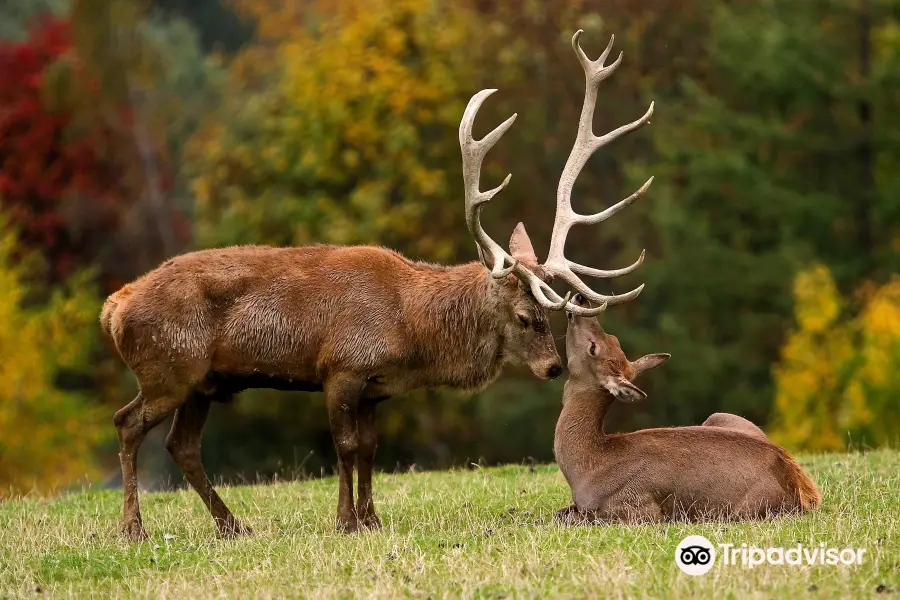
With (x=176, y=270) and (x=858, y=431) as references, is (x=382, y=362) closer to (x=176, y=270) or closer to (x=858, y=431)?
(x=176, y=270)

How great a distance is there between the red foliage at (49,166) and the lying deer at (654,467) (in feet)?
82.4

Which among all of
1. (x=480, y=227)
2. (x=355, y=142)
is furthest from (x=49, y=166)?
(x=480, y=227)

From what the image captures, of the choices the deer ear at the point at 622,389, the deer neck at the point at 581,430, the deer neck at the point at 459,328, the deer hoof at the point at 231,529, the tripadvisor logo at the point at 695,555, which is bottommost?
the deer hoof at the point at 231,529

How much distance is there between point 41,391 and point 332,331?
19711mm

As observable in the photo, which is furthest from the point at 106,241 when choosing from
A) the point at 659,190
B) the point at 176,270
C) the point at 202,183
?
the point at 176,270

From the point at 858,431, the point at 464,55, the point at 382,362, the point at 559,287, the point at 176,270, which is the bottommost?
the point at 858,431

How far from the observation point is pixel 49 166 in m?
35.0

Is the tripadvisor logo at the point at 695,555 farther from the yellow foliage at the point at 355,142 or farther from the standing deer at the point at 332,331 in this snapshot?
the yellow foliage at the point at 355,142

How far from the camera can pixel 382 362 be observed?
33.0 feet

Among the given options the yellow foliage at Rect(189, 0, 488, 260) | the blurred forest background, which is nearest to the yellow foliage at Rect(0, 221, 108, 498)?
the blurred forest background

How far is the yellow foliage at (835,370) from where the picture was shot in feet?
85.4

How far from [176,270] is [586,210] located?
1998 cm

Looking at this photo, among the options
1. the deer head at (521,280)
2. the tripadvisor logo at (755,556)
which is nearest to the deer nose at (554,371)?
the deer head at (521,280)

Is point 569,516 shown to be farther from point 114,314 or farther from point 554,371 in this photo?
point 114,314
